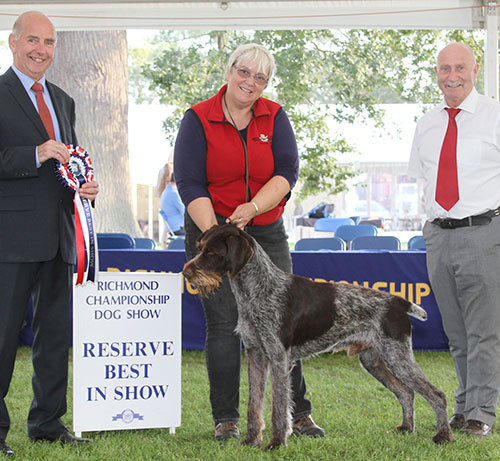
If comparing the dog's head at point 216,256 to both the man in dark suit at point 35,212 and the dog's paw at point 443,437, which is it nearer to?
the man in dark suit at point 35,212

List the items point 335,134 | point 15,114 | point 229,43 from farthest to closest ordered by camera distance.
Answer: point 229,43
point 335,134
point 15,114

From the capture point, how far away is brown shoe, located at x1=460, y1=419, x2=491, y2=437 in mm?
3500

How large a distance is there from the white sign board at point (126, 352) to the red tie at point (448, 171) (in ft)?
5.00

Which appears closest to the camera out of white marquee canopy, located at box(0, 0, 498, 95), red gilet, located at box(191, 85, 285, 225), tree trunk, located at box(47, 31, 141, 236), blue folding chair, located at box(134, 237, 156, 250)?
red gilet, located at box(191, 85, 285, 225)

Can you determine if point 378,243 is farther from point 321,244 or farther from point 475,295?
point 475,295

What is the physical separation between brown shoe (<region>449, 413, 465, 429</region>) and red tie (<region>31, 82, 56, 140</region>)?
268 cm

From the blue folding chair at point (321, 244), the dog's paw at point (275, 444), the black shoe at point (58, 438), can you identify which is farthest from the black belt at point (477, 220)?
the blue folding chair at point (321, 244)

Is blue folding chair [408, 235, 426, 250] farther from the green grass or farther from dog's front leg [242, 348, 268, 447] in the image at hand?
dog's front leg [242, 348, 268, 447]

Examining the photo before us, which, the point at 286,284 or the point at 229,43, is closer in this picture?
the point at 286,284

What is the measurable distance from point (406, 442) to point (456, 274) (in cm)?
95

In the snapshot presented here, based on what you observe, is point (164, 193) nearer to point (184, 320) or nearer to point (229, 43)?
point (184, 320)

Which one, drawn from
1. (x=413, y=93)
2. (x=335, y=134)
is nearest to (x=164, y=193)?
(x=335, y=134)

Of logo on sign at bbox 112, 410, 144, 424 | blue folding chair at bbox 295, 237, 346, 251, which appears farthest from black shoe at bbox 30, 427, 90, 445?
blue folding chair at bbox 295, 237, 346, 251

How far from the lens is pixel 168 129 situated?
44.2ft
